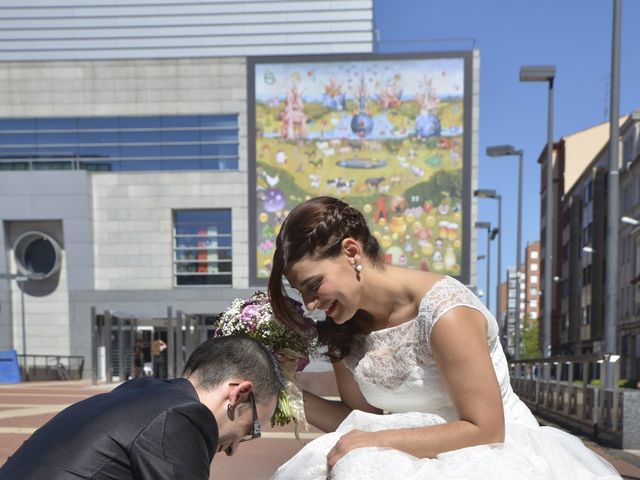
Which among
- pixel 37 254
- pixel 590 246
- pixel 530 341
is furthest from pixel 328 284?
pixel 530 341

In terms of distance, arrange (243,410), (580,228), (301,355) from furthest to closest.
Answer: (580,228)
(301,355)
(243,410)

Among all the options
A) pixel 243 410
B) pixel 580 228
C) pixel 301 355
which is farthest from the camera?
pixel 580 228

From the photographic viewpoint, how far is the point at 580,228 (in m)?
60.4

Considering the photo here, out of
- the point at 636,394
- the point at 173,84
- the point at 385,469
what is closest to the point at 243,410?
the point at 385,469

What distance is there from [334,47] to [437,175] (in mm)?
9454

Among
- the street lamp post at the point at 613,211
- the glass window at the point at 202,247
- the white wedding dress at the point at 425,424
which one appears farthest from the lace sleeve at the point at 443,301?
A: the glass window at the point at 202,247

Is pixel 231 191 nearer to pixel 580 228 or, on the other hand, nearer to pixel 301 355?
pixel 301 355

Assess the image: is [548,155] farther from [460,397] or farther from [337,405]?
[460,397]

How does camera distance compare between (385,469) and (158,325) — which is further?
(158,325)

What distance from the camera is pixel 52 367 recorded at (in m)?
32.4

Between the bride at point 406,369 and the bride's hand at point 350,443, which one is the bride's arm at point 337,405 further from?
the bride's hand at point 350,443

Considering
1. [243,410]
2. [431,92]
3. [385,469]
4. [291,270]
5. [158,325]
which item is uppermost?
[431,92]

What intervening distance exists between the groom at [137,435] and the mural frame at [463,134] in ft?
98.6

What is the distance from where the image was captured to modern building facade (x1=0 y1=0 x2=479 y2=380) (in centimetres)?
3409
